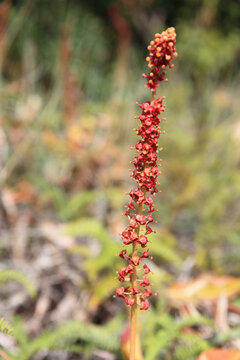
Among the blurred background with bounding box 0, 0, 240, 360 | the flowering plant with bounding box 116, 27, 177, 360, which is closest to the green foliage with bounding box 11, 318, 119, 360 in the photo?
the blurred background with bounding box 0, 0, 240, 360

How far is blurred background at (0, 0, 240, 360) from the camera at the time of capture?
171cm

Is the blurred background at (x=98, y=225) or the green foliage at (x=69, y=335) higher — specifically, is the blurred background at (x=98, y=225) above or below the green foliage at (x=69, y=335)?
above

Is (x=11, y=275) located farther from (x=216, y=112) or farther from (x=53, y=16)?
(x=53, y=16)

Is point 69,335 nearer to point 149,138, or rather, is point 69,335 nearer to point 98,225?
point 98,225

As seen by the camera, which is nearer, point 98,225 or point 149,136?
point 149,136

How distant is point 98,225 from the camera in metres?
2.12

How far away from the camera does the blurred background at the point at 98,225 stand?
1.71 metres

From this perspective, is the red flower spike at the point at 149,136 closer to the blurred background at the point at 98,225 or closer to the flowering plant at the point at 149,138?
the flowering plant at the point at 149,138

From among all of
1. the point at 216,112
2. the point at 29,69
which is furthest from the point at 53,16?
the point at 216,112

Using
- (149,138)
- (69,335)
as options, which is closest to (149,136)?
(149,138)

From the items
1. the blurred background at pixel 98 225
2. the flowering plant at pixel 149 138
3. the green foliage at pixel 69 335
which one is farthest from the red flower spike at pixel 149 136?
the green foliage at pixel 69 335

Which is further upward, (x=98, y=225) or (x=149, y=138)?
(x=98, y=225)

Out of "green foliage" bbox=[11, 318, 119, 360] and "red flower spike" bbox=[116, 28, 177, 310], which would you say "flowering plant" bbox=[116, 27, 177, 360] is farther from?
"green foliage" bbox=[11, 318, 119, 360]

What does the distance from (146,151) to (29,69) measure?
3.99 metres
